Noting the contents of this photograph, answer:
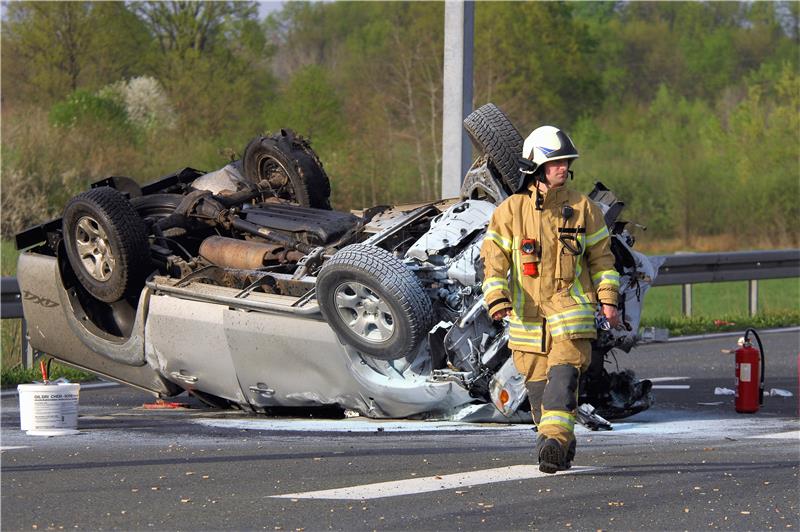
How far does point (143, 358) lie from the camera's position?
951 cm

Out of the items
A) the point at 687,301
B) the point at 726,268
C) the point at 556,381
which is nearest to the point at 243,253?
the point at 556,381

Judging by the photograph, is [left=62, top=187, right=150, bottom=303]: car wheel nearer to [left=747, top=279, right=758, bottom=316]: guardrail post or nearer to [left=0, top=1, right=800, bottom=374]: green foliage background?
[left=0, top=1, right=800, bottom=374]: green foliage background

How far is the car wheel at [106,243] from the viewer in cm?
923

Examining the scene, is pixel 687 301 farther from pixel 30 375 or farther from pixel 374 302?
pixel 374 302

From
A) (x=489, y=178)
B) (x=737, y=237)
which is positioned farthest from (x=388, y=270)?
(x=737, y=237)

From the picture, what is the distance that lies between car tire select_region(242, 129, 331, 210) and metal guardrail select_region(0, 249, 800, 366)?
565 centimetres

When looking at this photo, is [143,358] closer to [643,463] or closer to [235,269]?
[235,269]

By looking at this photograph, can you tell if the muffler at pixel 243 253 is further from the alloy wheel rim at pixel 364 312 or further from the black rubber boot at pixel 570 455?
the black rubber boot at pixel 570 455

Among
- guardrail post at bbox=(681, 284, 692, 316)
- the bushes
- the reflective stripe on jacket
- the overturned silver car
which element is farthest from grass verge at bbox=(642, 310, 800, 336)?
the bushes

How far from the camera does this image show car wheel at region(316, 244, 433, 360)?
8.10m

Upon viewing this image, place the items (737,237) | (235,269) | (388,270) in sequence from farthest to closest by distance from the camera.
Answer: (737,237), (235,269), (388,270)

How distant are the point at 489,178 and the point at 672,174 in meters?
25.4

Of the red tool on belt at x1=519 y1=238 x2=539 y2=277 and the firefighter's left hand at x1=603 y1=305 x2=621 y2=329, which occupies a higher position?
the red tool on belt at x1=519 y1=238 x2=539 y2=277

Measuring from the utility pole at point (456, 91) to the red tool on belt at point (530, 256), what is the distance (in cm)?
614
